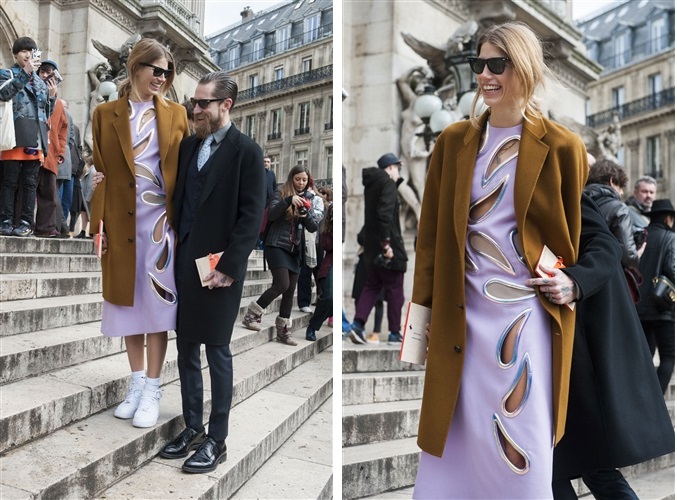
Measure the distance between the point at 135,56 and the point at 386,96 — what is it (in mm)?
5143

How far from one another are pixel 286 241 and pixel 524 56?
1.98 metres

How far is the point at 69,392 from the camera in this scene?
2881 mm

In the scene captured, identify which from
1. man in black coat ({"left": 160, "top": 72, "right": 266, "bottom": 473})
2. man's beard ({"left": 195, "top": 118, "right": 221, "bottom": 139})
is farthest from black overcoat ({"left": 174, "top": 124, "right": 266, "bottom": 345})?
man's beard ({"left": 195, "top": 118, "right": 221, "bottom": 139})

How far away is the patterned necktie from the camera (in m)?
3.09

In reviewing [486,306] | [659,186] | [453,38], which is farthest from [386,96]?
[659,186]

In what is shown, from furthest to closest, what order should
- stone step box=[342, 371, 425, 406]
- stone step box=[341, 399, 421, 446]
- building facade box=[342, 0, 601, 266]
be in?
building facade box=[342, 0, 601, 266] → stone step box=[342, 371, 425, 406] → stone step box=[341, 399, 421, 446]

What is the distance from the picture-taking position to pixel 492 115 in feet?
7.53

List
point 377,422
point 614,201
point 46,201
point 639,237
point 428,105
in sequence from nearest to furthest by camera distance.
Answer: point 46,201
point 614,201
point 377,422
point 639,237
point 428,105

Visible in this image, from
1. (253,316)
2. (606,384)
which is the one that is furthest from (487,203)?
(253,316)

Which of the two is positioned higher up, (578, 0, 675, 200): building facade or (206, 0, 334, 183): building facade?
(578, 0, 675, 200): building facade

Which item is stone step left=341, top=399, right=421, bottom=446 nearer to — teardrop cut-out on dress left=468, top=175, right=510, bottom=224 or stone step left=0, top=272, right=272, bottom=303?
stone step left=0, top=272, right=272, bottom=303

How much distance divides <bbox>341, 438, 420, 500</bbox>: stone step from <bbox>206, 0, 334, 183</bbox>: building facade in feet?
4.86

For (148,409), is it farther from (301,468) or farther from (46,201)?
(46,201)

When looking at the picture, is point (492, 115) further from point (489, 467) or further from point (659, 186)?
point (659, 186)
